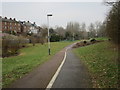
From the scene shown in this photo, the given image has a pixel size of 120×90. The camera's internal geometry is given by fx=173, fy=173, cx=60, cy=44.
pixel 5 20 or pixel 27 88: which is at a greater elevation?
pixel 5 20

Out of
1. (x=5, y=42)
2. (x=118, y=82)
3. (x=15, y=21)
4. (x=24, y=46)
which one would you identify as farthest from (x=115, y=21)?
(x=15, y=21)

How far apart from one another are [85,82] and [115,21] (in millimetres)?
11787

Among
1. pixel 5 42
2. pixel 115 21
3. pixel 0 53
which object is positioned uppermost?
pixel 115 21

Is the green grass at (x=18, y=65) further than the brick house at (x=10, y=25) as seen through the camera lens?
No

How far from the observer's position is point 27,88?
22.4 ft

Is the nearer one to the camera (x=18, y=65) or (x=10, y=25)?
(x=18, y=65)

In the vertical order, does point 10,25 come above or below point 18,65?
above

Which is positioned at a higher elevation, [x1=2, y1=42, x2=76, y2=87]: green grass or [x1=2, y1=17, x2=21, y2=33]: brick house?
[x1=2, y1=17, x2=21, y2=33]: brick house

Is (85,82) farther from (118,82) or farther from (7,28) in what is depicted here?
(7,28)

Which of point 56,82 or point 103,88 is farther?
point 56,82

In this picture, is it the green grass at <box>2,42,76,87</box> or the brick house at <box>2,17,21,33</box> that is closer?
the green grass at <box>2,42,76,87</box>

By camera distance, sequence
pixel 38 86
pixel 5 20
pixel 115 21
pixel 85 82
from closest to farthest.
A: pixel 38 86 → pixel 85 82 → pixel 115 21 → pixel 5 20

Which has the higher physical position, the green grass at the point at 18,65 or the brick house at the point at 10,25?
the brick house at the point at 10,25

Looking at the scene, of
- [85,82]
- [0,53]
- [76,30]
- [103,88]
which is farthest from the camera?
[76,30]
